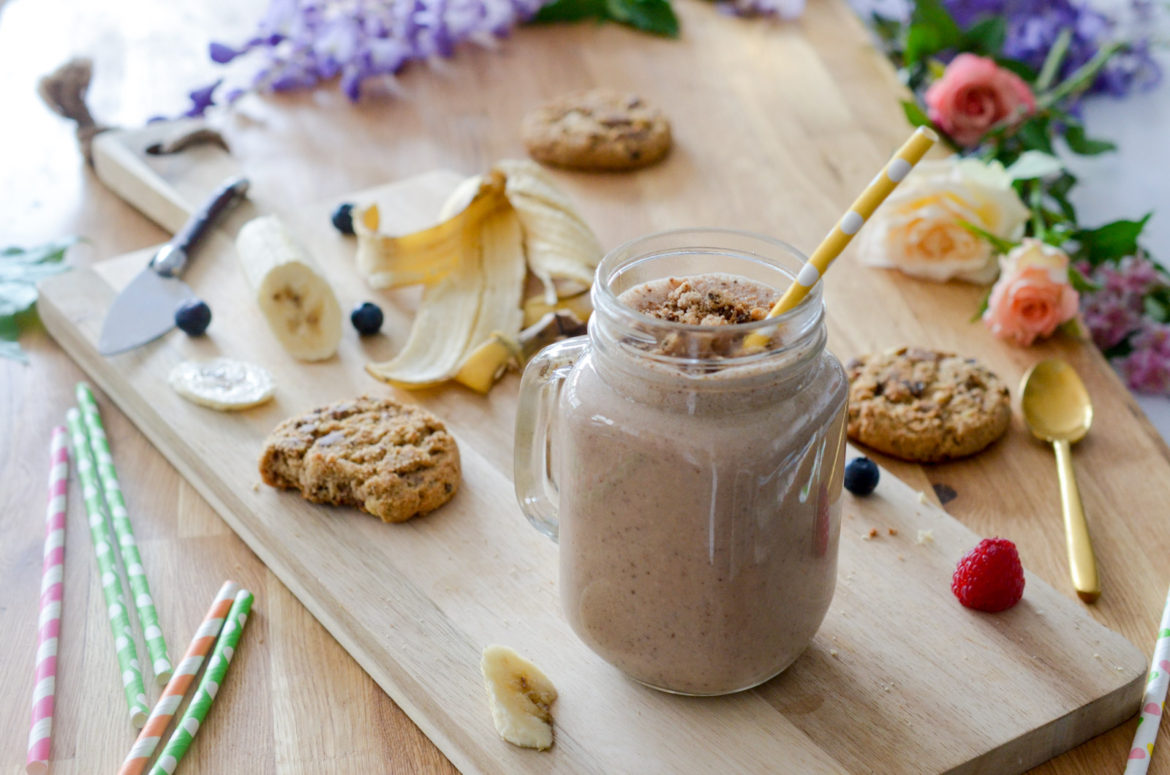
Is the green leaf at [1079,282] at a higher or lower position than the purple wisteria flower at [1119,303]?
higher


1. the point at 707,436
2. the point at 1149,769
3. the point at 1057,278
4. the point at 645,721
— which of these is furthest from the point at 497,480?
the point at 1057,278

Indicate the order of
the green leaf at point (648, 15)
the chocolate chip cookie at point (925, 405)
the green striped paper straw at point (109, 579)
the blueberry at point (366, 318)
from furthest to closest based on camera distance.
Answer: the green leaf at point (648, 15)
the blueberry at point (366, 318)
the chocolate chip cookie at point (925, 405)
the green striped paper straw at point (109, 579)

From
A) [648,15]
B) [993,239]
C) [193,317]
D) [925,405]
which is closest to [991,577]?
[925,405]

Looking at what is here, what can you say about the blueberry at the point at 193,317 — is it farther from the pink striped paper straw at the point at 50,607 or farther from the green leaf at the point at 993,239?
the green leaf at the point at 993,239

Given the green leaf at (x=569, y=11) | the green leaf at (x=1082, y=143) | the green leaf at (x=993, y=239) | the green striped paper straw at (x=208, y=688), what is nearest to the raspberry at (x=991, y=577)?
the green leaf at (x=993, y=239)

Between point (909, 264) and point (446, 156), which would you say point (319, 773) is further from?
point (446, 156)
